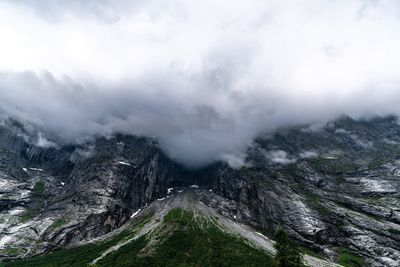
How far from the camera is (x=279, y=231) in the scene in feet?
423

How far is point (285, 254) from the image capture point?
12531cm

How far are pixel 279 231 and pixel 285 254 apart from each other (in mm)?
7715
